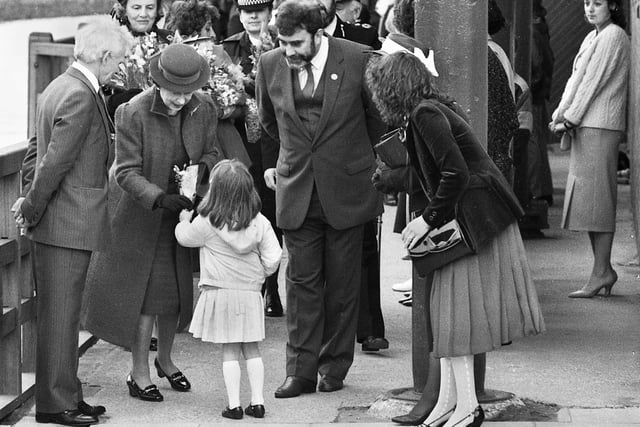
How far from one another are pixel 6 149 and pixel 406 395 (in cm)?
230

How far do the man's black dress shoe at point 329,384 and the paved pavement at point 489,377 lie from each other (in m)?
0.04

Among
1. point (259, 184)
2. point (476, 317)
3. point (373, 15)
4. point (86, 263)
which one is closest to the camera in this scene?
point (476, 317)

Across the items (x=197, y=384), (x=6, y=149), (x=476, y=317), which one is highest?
(x=6, y=149)

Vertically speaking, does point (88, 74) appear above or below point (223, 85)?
above

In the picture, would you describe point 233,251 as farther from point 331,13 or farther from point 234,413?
point 331,13

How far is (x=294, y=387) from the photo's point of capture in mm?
7176

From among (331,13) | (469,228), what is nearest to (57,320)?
(469,228)

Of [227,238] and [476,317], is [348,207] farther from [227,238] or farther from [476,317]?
[476,317]

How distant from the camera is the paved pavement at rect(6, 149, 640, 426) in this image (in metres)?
6.77

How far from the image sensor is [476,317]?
6242 mm

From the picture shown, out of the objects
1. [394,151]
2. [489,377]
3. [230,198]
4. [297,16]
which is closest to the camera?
[394,151]

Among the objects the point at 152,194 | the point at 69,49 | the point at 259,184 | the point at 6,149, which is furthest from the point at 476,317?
the point at 69,49

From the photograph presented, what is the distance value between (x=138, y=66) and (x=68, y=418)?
2159 mm

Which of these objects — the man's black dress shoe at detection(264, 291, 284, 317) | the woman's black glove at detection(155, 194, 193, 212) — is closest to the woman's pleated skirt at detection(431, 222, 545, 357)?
the woman's black glove at detection(155, 194, 193, 212)
